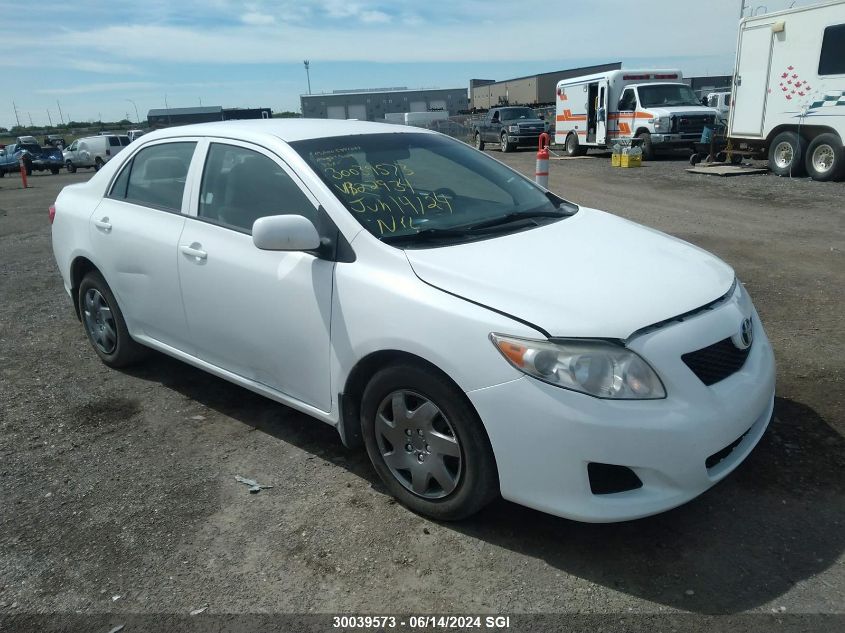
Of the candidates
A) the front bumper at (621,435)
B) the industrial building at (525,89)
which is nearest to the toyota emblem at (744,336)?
the front bumper at (621,435)

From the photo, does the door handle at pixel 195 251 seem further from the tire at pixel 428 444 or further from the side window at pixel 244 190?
the tire at pixel 428 444

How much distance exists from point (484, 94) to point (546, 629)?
56.0 metres

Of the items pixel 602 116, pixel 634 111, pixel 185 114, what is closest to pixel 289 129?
pixel 634 111


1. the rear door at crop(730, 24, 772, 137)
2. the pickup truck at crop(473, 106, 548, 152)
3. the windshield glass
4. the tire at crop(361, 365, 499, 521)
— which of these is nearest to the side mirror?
the tire at crop(361, 365, 499, 521)

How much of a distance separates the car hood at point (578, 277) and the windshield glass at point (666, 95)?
19.2m

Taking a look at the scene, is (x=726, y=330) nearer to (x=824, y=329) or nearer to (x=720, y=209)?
(x=824, y=329)

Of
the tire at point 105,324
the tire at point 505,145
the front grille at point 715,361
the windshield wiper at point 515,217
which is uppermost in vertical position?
the windshield wiper at point 515,217

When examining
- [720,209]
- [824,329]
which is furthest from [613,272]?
[720,209]

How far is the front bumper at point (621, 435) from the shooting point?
2473 millimetres

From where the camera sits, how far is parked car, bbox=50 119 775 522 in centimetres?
253

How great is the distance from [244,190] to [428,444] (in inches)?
71.7

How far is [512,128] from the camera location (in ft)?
91.6

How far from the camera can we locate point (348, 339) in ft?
10.1

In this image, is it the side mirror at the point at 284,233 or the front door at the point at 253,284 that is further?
the front door at the point at 253,284
